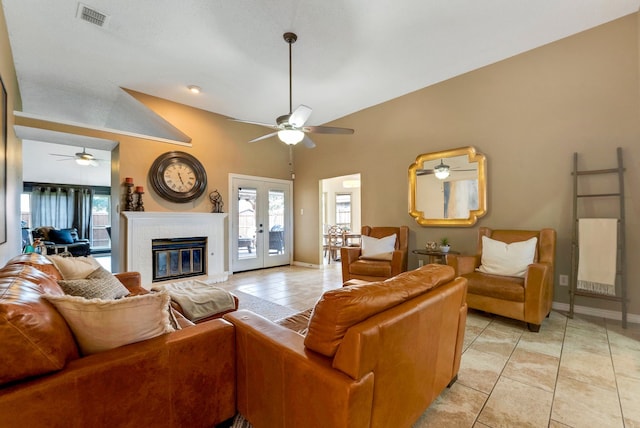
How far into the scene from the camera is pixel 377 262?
4.05 metres

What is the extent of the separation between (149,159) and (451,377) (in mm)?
5002

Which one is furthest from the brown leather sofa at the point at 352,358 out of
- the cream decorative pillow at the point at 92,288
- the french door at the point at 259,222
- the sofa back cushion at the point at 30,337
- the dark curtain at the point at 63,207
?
the dark curtain at the point at 63,207

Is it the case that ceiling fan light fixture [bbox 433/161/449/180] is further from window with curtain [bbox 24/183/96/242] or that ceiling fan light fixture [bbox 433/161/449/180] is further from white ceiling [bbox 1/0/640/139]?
window with curtain [bbox 24/183/96/242]

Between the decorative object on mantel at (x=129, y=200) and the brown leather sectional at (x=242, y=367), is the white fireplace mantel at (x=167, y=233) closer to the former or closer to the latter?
the decorative object on mantel at (x=129, y=200)

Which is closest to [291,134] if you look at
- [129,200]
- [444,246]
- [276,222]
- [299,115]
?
[299,115]

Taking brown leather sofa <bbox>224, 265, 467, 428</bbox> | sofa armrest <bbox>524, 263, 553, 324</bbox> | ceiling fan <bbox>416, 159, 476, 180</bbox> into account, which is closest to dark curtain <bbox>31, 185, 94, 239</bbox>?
brown leather sofa <bbox>224, 265, 467, 428</bbox>

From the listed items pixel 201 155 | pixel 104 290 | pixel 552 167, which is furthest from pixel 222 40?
pixel 552 167

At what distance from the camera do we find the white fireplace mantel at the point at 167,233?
423 centimetres

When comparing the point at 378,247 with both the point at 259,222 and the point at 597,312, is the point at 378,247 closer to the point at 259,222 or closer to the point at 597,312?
the point at 597,312

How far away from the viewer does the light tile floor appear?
1.59 m

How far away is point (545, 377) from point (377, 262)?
227 cm

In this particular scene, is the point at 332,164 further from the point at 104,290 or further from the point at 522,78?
the point at 104,290

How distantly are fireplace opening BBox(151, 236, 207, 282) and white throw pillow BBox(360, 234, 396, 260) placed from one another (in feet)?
9.48

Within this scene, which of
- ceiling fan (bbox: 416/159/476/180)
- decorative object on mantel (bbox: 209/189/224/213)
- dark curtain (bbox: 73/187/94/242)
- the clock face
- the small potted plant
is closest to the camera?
the small potted plant
